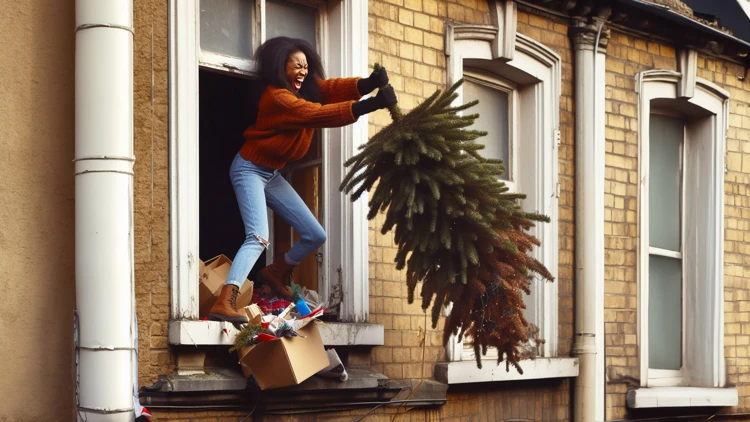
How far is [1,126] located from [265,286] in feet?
6.63

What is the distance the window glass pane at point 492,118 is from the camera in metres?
9.53

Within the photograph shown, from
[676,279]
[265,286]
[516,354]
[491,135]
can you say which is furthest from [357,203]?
[676,279]

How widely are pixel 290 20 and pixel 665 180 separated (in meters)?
4.41

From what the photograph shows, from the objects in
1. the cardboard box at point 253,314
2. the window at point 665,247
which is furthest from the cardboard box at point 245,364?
the window at point 665,247

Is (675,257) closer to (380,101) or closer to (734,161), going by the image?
(734,161)

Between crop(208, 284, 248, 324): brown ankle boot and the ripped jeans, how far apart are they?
0.05 metres

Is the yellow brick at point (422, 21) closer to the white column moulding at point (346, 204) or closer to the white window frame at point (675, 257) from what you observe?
the white column moulding at point (346, 204)

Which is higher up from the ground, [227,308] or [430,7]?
[430,7]

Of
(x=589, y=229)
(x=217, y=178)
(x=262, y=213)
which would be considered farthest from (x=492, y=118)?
(x=262, y=213)

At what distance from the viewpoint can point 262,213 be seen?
748 centimetres

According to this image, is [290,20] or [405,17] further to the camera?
[405,17]

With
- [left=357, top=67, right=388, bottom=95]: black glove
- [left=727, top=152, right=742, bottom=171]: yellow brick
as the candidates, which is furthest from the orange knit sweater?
→ [left=727, top=152, right=742, bottom=171]: yellow brick

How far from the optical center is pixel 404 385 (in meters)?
8.30

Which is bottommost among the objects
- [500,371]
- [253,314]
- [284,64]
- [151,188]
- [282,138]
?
[500,371]
